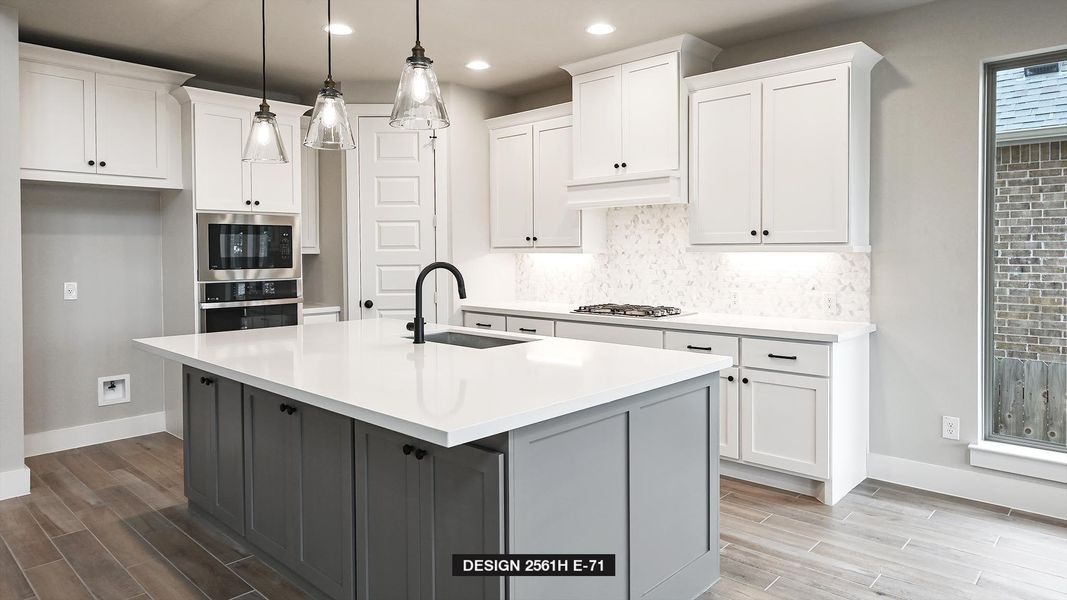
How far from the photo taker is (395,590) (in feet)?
6.81

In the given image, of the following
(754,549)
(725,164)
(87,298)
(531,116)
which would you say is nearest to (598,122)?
(531,116)

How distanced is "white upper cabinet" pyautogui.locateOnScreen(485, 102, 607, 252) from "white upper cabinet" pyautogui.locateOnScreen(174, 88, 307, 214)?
150cm

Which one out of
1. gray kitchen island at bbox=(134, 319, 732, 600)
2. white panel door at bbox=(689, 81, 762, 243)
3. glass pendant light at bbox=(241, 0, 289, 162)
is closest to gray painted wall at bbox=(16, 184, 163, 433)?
gray kitchen island at bbox=(134, 319, 732, 600)

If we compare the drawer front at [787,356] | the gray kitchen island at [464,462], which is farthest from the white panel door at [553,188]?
the gray kitchen island at [464,462]

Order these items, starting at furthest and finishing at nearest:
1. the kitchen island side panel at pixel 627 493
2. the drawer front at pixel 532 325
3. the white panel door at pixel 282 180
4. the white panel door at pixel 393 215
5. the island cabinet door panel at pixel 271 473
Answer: the white panel door at pixel 393 215 < the white panel door at pixel 282 180 < the drawer front at pixel 532 325 < the island cabinet door panel at pixel 271 473 < the kitchen island side panel at pixel 627 493

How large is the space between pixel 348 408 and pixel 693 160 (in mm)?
2993

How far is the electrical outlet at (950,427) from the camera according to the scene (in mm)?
3566

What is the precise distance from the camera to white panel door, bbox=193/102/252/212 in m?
4.50

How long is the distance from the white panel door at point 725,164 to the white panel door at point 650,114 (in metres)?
0.12

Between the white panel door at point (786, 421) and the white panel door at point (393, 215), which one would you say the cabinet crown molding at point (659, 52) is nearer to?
the white panel door at point (393, 215)

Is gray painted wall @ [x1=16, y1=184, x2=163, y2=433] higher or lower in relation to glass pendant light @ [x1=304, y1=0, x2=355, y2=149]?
lower

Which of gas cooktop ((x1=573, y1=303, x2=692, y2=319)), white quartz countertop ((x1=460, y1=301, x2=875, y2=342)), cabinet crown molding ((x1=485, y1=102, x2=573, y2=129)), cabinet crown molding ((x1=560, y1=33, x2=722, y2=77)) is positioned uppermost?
cabinet crown molding ((x1=560, y1=33, x2=722, y2=77))

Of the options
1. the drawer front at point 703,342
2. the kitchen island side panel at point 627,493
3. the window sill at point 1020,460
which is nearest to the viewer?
the kitchen island side panel at point 627,493

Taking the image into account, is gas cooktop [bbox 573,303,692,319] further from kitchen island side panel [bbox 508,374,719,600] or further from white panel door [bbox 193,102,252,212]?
white panel door [bbox 193,102,252,212]
